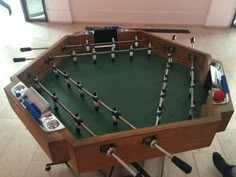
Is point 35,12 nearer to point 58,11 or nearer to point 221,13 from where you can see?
point 58,11

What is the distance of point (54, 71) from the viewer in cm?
155

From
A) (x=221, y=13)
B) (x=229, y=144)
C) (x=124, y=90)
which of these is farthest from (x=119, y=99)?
(x=221, y=13)

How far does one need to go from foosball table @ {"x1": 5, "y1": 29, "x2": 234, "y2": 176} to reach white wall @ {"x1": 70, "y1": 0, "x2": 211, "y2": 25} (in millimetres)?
2478

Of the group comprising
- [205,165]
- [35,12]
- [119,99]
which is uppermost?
[35,12]

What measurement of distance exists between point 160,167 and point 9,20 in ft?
14.0

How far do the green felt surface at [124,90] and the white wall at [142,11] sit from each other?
8.72ft

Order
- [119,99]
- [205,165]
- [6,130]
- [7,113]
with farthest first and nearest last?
[7,113]
[6,130]
[205,165]
[119,99]

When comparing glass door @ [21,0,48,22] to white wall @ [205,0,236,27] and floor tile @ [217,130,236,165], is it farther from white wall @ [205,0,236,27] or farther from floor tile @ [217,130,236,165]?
floor tile @ [217,130,236,165]

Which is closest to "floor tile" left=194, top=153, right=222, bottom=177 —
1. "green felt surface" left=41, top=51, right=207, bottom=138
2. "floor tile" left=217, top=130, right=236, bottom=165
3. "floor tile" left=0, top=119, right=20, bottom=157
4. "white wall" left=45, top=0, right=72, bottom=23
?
"floor tile" left=217, top=130, right=236, bottom=165

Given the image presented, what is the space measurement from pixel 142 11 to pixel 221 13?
1498 mm

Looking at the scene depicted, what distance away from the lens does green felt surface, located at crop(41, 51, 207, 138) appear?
1213 mm

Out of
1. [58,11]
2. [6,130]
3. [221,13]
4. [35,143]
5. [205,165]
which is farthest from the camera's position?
[58,11]

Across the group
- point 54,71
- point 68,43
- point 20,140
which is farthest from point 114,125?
point 20,140

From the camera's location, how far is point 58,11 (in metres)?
4.21
